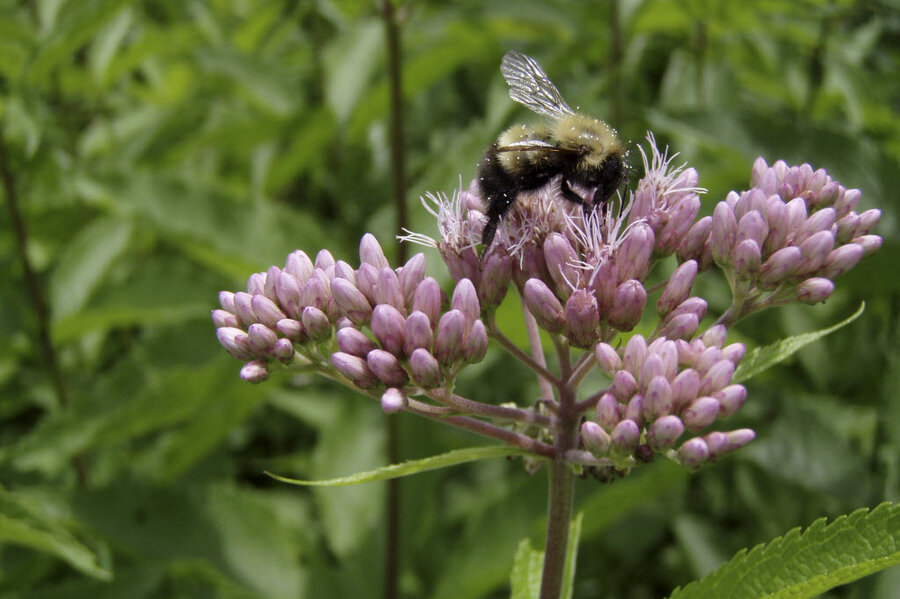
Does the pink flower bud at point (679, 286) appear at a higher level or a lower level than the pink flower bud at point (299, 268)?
lower

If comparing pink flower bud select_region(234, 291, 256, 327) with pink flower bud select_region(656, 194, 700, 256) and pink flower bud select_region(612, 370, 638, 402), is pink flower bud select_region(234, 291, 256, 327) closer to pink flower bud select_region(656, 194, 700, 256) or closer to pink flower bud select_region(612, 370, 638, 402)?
pink flower bud select_region(612, 370, 638, 402)

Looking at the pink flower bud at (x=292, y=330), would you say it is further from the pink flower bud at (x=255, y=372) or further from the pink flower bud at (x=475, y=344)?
the pink flower bud at (x=475, y=344)

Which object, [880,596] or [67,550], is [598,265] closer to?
[67,550]

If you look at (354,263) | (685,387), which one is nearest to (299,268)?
(685,387)

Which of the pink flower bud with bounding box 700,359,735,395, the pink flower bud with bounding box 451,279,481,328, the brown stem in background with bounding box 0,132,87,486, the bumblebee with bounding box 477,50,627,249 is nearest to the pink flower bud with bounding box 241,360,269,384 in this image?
the pink flower bud with bounding box 451,279,481,328

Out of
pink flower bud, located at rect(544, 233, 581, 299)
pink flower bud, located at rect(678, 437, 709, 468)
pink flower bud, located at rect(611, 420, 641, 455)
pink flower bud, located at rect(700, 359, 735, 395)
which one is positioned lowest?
pink flower bud, located at rect(678, 437, 709, 468)

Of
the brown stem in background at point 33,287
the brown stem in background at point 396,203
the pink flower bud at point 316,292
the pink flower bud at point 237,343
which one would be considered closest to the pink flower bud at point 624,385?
the pink flower bud at point 316,292
